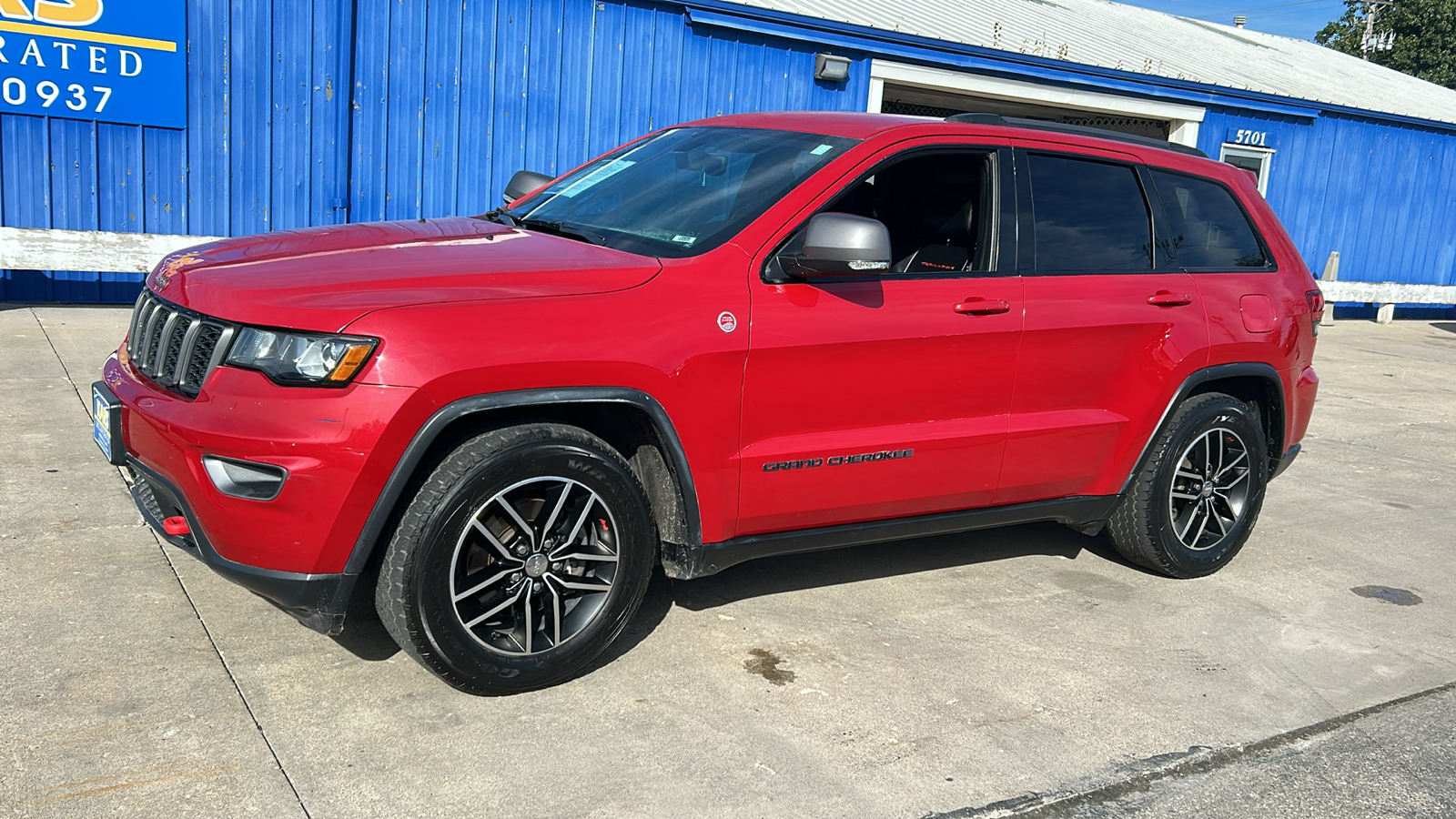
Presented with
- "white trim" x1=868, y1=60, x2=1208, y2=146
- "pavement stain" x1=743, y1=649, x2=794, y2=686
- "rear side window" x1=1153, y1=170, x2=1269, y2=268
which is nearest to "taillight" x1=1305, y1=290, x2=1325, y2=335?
"rear side window" x1=1153, y1=170, x2=1269, y2=268

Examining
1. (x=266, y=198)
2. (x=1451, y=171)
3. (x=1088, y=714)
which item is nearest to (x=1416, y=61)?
(x=1451, y=171)

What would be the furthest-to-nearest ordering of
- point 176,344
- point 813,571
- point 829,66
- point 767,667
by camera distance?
1. point 829,66
2. point 813,571
3. point 767,667
4. point 176,344

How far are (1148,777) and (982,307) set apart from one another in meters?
1.70

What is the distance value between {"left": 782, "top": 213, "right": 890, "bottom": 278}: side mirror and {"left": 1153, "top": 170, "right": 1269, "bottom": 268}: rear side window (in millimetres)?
1861

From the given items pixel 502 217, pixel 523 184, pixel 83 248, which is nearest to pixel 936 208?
pixel 502 217

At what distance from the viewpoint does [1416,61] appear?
4622 centimetres

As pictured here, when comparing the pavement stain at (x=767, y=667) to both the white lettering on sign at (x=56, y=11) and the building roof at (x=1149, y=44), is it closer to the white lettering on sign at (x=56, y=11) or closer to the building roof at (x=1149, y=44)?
the white lettering on sign at (x=56, y=11)

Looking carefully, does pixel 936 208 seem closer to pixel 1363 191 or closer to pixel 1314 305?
pixel 1314 305

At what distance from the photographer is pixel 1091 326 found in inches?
177

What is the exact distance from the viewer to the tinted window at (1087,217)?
4.52 metres

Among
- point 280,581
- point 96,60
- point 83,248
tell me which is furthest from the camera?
point 83,248

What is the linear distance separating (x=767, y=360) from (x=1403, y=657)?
2770mm

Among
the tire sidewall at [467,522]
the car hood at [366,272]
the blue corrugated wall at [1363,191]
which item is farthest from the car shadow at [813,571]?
the blue corrugated wall at [1363,191]

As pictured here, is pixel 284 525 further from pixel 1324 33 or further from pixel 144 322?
pixel 1324 33
